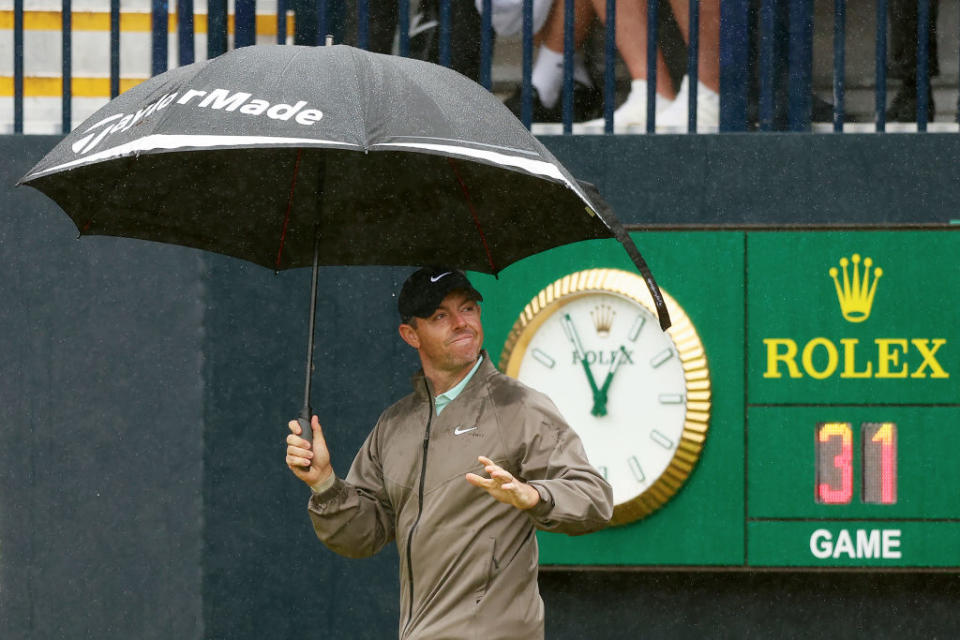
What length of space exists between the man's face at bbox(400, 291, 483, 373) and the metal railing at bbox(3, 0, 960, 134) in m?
3.10

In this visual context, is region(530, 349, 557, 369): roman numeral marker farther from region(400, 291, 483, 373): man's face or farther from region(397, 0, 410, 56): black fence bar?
region(400, 291, 483, 373): man's face

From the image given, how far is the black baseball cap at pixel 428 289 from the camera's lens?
4301mm

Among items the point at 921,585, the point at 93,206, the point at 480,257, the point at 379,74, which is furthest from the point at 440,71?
the point at 921,585

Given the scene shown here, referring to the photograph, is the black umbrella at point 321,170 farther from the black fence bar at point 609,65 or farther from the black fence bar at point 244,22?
the black fence bar at point 244,22

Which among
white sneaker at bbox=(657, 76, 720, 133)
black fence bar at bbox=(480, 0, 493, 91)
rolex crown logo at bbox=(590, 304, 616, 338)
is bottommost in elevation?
rolex crown logo at bbox=(590, 304, 616, 338)

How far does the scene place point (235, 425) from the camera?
703cm

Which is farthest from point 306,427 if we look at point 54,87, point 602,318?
point 54,87

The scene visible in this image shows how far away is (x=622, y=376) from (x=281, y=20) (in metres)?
2.43

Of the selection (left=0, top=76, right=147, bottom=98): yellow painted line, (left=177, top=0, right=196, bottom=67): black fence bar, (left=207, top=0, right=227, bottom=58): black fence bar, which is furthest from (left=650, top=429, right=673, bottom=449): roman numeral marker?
(left=0, top=76, right=147, bottom=98): yellow painted line

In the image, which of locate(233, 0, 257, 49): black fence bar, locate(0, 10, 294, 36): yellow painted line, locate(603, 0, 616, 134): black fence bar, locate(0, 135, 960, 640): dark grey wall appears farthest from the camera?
locate(0, 10, 294, 36): yellow painted line

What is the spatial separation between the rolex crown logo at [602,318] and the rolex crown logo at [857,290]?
1038 millimetres

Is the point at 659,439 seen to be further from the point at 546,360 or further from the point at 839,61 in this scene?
the point at 839,61

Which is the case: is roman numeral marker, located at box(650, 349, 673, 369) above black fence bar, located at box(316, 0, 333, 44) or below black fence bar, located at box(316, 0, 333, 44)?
below

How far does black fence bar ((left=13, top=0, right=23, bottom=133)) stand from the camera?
291 inches
